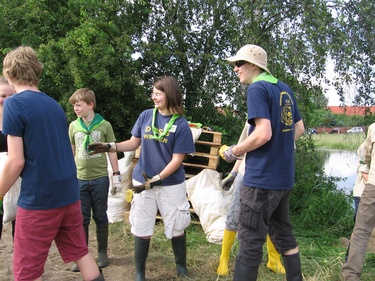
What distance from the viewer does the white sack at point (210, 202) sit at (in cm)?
448

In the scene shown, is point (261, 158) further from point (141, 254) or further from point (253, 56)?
point (141, 254)

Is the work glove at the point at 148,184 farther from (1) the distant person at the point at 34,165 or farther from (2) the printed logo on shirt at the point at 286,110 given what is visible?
(2) the printed logo on shirt at the point at 286,110

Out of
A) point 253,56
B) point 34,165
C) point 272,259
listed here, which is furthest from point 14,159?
point 272,259

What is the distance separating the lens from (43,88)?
7.89 m

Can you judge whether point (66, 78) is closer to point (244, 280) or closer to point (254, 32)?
point (254, 32)

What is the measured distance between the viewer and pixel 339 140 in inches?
289

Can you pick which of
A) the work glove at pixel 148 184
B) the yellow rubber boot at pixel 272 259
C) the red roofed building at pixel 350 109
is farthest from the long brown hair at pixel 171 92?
the red roofed building at pixel 350 109

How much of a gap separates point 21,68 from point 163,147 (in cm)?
126

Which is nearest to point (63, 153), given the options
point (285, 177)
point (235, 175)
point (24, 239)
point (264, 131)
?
point (24, 239)

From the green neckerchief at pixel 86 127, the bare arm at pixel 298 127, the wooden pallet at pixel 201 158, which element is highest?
the bare arm at pixel 298 127

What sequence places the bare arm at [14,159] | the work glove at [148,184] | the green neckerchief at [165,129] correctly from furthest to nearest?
the green neckerchief at [165,129], the work glove at [148,184], the bare arm at [14,159]

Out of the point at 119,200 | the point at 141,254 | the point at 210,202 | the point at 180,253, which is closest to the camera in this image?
the point at 141,254

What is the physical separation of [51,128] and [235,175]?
77.6 inches

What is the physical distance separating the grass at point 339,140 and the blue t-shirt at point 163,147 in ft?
13.2
